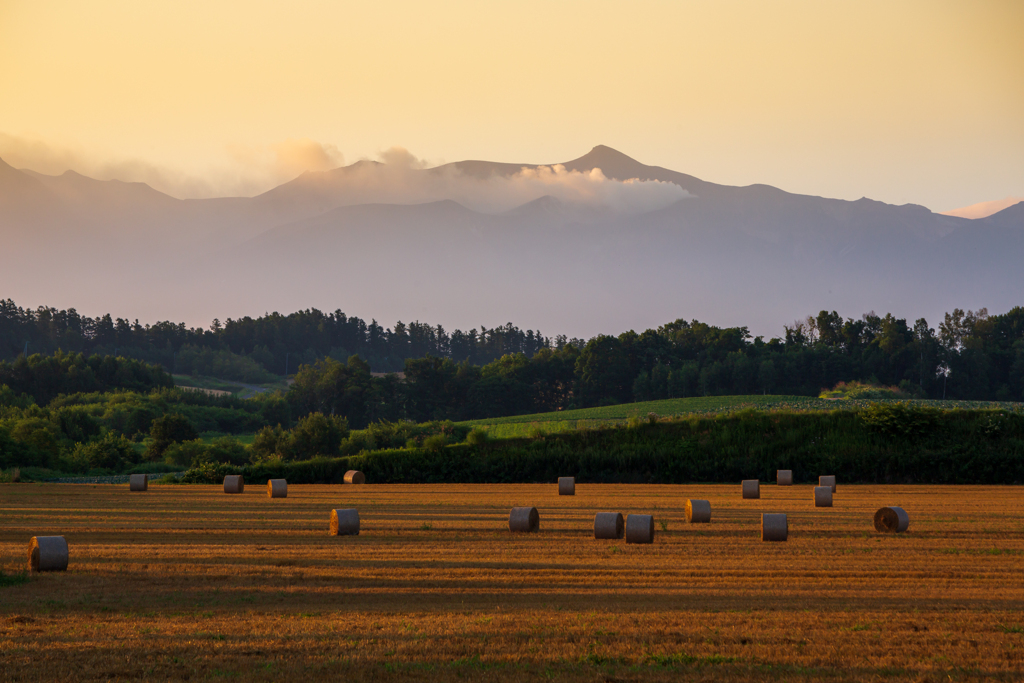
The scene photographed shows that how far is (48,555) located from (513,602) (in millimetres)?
7709

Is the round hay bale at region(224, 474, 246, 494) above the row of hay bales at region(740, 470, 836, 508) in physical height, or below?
below

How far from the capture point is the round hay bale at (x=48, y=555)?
14243 mm

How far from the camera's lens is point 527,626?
10430 millimetres

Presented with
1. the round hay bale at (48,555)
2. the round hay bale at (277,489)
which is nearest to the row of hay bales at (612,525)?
the round hay bale at (48,555)

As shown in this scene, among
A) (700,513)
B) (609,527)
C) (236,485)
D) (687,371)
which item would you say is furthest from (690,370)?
(609,527)

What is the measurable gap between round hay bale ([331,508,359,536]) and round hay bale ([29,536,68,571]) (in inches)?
227

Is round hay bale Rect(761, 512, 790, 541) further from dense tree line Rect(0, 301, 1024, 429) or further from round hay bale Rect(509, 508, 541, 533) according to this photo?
dense tree line Rect(0, 301, 1024, 429)

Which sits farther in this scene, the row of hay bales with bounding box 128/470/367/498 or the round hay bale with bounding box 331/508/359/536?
the row of hay bales with bounding box 128/470/367/498

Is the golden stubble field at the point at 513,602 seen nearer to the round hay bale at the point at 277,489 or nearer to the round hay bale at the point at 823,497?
the round hay bale at the point at 823,497

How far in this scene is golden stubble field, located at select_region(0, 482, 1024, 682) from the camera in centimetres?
891

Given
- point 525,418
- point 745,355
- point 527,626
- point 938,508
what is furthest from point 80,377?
point 527,626

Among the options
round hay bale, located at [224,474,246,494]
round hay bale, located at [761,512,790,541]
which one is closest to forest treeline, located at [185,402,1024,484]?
round hay bale, located at [224,474,246,494]

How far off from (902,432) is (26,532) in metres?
36.3

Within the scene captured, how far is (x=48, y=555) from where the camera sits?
1426 centimetres
